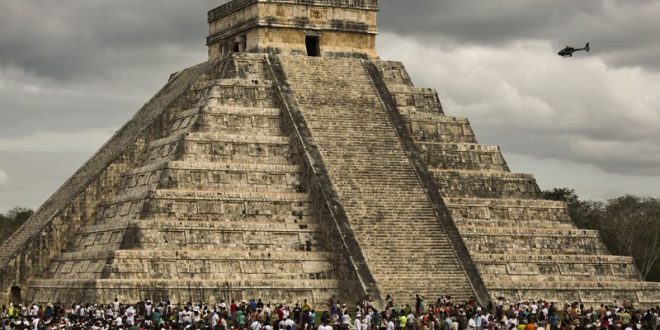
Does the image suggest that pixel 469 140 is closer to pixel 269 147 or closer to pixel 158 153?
pixel 269 147

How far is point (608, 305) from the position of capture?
43.0 m

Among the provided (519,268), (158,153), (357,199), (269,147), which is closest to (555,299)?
Result: (519,268)

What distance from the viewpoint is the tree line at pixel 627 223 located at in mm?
64125

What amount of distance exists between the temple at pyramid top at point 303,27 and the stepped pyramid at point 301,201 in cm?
5

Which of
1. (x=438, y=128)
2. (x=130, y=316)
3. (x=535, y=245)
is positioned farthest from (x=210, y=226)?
(x=535, y=245)

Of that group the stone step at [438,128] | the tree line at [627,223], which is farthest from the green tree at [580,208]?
the stone step at [438,128]

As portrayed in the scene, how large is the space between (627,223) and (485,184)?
22229 mm

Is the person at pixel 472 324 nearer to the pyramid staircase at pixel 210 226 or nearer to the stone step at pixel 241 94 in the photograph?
the pyramid staircase at pixel 210 226

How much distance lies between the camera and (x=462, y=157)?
45906 mm

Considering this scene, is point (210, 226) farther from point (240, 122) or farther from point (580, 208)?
point (580, 208)

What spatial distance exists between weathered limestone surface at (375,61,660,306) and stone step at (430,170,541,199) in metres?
0.03

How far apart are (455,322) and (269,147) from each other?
1090cm

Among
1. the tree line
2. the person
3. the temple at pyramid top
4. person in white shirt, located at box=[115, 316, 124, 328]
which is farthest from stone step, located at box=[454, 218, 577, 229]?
the tree line

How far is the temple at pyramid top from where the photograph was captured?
46500 mm
